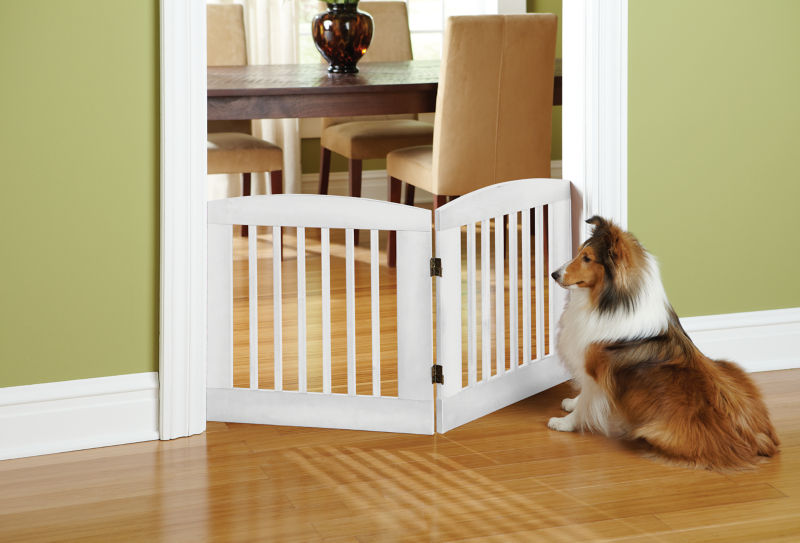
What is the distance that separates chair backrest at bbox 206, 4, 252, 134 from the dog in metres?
2.65

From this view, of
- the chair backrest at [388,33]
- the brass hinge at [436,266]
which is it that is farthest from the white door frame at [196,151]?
the chair backrest at [388,33]

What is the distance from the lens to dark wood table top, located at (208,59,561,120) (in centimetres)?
329

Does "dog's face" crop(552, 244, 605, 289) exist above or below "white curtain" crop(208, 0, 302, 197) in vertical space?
below

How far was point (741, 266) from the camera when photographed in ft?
9.52

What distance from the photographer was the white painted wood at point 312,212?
2430mm

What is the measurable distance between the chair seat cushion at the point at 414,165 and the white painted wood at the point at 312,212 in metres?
1.25

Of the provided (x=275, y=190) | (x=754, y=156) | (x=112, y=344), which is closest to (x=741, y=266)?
(x=754, y=156)

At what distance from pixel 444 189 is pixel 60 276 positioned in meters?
1.62

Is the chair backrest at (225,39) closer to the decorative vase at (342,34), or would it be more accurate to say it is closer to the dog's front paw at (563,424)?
the decorative vase at (342,34)

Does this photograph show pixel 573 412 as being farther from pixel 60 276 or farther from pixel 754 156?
pixel 60 276

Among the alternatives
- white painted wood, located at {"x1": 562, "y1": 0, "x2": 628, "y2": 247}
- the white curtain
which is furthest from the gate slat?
the white curtain

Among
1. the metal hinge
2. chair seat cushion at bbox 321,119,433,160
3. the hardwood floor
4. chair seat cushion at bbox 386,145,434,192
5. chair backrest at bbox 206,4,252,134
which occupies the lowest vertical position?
the hardwood floor

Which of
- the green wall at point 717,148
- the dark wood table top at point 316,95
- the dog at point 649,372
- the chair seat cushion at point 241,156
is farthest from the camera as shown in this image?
the chair seat cushion at point 241,156

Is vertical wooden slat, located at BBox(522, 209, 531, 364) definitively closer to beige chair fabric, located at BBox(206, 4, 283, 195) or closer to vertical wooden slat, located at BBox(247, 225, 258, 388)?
vertical wooden slat, located at BBox(247, 225, 258, 388)
